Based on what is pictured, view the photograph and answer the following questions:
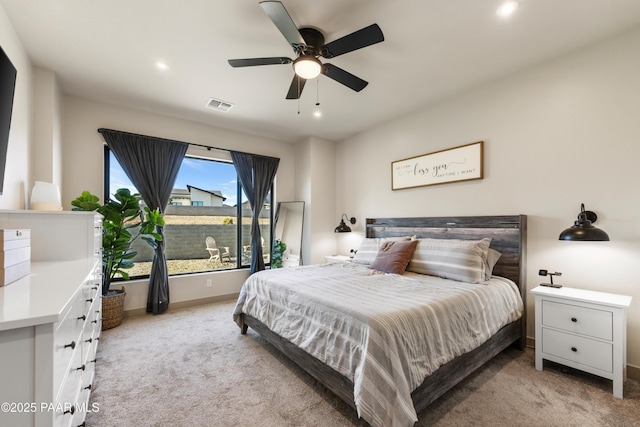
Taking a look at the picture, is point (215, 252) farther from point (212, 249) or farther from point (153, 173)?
point (153, 173)

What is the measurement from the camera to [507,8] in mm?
2029

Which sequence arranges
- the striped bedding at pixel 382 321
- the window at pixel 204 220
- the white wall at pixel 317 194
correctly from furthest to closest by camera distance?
the white wall at pixel 317 194, the window at pixel 204 220, the striped bedding at pixel 382 321

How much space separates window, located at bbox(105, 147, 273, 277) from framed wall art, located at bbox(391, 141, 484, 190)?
2475 mm

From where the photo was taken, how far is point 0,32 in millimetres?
1952

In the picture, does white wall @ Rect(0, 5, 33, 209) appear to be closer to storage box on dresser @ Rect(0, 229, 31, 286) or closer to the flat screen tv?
the flat screen tv

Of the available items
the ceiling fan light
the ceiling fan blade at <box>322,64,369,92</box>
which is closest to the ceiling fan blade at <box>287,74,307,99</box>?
the ceiling fan light

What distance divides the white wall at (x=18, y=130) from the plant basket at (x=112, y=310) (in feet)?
4.41

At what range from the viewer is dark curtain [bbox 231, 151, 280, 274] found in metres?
4.68

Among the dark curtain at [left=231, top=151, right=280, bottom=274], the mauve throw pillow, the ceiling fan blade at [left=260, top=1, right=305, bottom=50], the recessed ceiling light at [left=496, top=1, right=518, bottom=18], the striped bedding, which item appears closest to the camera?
the striped bedding

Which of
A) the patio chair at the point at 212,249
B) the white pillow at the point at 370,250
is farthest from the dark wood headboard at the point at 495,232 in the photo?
Answer: the patio chair at the point at 212,249

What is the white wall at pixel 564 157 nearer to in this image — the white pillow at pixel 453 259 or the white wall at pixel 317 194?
the white pillow at pixel 453 259

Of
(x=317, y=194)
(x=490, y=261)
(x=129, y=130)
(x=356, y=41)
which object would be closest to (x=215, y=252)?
(x=317, y=194)

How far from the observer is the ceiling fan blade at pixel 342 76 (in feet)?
7.64

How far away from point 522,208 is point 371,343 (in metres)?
2.35
